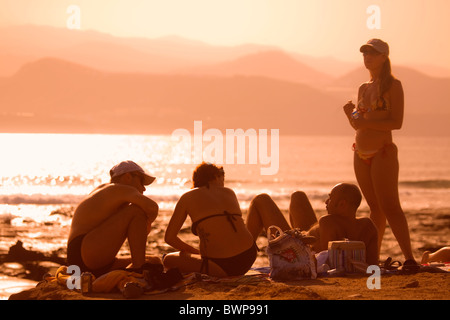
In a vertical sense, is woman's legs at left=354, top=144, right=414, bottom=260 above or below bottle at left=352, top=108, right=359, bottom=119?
below

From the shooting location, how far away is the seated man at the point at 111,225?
601 centimetres

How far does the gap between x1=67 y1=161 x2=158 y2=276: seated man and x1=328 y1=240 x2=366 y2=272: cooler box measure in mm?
1648

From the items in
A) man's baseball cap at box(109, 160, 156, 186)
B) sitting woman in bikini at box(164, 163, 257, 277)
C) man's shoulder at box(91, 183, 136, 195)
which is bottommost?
sitting woman in bikini at box(164, 163, 257, 277)

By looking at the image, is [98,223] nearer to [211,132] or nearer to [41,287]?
[41,287]

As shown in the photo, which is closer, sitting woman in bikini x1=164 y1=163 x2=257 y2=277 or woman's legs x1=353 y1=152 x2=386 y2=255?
sitting woman in bikini x1=164 y1=163 x2=257 y2=277

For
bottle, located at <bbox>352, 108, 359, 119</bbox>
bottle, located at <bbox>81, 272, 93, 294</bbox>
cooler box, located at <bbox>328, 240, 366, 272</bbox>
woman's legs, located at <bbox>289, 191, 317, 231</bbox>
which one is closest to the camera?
bottle, located at <bbox>81, 272, 93, 294</bbox>

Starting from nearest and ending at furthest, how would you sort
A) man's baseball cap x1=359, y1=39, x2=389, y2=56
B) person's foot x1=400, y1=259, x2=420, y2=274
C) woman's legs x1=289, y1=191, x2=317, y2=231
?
1. person's foot x1=400, y1=259, x2=420, y2=274
2. man's baseball cap x1=359, y1=39, x2=389, y2=56
3. woman's legs x1=289, y1=191, x2=317, y2=231

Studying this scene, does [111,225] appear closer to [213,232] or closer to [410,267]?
[213,232]

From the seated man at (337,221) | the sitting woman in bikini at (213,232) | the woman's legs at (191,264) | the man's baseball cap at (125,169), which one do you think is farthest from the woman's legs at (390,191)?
the man's baseball cap at (125,169)

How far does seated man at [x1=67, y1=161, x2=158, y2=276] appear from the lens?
6008mm

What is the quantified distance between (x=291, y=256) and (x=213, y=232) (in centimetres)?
69

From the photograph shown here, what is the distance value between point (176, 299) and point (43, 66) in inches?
6504

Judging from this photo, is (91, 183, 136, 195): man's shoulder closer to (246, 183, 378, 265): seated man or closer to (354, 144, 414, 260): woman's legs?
(246, 183, 378, 265): seated man

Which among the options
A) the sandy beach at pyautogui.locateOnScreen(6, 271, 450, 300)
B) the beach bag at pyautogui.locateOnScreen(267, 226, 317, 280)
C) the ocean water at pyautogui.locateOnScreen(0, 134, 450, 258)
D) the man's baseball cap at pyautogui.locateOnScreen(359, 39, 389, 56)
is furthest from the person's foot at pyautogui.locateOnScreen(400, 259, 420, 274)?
the ocean water at pyautogui.locateOnScreen(0, 134, 450, 258)
